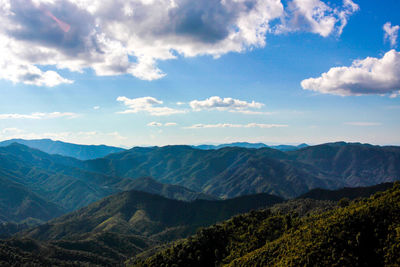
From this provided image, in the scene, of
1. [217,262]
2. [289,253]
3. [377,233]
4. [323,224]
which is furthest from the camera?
[217,262]

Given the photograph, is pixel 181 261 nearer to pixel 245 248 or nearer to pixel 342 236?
pixel 245 248

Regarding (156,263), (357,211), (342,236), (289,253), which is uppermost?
(357,211)

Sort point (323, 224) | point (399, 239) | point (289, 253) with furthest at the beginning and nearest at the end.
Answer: point (323, 224) → point (289, 253) → point (399, 239)

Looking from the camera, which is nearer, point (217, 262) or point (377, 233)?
point (377, 233)

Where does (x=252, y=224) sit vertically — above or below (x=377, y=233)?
below

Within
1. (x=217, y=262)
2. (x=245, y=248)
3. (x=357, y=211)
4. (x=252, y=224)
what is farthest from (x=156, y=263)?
(x=357, y=211)

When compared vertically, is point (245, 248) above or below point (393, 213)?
below

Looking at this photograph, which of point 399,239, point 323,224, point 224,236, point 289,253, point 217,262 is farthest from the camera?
point 224,236

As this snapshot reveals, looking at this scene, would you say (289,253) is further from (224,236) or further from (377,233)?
(224,236)

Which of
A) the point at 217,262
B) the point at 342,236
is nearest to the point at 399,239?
the point at 342,236
